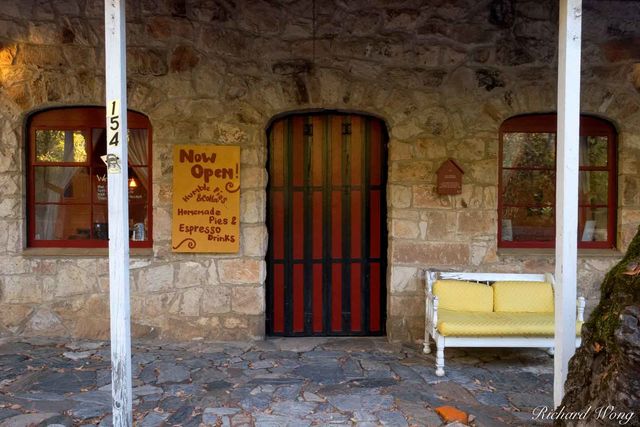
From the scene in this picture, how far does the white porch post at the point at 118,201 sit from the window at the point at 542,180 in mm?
3539

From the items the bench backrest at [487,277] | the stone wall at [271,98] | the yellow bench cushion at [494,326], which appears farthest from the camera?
the stone wall at [271,98]

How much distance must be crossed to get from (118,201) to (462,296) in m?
2.90

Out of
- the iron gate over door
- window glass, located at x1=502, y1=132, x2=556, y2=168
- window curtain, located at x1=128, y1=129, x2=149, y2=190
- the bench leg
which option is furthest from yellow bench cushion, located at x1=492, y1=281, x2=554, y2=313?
window curtain, located at x1=128, y1=129, x2=149, y2=190

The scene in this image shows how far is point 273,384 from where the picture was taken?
369cm

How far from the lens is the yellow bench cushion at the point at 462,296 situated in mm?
4352

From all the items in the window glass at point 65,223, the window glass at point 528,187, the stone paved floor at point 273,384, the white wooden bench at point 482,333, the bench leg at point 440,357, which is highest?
the window glass at point 528,187

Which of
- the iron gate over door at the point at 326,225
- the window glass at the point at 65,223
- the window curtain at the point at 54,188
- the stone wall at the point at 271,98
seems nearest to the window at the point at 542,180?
the stone wall at the point at 271,98

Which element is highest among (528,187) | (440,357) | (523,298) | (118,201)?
(528,187)

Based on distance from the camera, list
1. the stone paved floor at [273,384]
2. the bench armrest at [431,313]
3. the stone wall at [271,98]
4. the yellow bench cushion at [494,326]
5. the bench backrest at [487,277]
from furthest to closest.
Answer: the stone wall at [271,98] → the bench backrest at [487,277] → the bench armrest at [431,313] → the yellow bench cushion at [494,326] → the stone paved floor at [273,384]

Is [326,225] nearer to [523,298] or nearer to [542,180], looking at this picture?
[523,298]

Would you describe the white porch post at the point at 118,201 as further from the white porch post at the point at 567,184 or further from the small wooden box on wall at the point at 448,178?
A: the small wooden box on wall at the point at 448,178

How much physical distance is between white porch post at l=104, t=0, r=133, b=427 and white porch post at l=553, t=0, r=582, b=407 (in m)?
2.49

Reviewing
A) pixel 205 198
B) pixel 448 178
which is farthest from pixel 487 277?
pixel 205 198

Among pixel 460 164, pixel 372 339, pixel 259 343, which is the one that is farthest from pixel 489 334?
pixel 259 343
